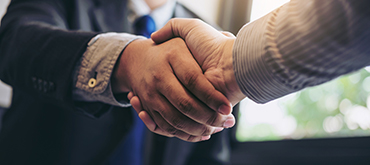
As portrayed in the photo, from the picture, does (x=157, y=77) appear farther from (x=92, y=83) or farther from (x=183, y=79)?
(x=92, y=83)

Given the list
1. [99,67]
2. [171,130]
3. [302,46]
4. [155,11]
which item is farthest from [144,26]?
[302,46]

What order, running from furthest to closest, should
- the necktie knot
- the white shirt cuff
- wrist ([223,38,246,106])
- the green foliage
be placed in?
the necktie knot, the green foliage, the white shirt cuff, wrist ([223,38,246,106])

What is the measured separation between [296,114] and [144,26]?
0.74 meters

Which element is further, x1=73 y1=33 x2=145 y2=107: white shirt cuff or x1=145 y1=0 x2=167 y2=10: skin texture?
x1=145 y1=0 x2=167 y2=10: skin texture

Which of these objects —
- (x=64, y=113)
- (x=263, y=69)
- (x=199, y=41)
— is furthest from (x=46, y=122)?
(x=263, y=69)

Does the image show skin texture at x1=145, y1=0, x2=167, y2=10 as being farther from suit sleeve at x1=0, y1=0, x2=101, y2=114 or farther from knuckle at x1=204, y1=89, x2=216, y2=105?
knuckle at x1=204, y1=89, x2=216, y2=105

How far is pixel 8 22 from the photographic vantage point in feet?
2.14

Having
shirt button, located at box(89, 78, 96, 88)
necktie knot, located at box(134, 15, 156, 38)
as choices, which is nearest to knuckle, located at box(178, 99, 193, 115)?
shirt button, located at box(89, 78, 96, 88)

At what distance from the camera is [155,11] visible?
1156mm

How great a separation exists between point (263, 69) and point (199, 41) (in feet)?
0.51

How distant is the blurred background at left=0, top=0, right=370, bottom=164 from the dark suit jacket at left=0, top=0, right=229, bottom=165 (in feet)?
0.58

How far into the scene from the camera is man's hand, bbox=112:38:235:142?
A: 0.40 m

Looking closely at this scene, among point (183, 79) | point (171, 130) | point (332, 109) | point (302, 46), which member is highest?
point (302, 46)

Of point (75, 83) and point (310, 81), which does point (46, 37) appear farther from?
point (310, 81)
